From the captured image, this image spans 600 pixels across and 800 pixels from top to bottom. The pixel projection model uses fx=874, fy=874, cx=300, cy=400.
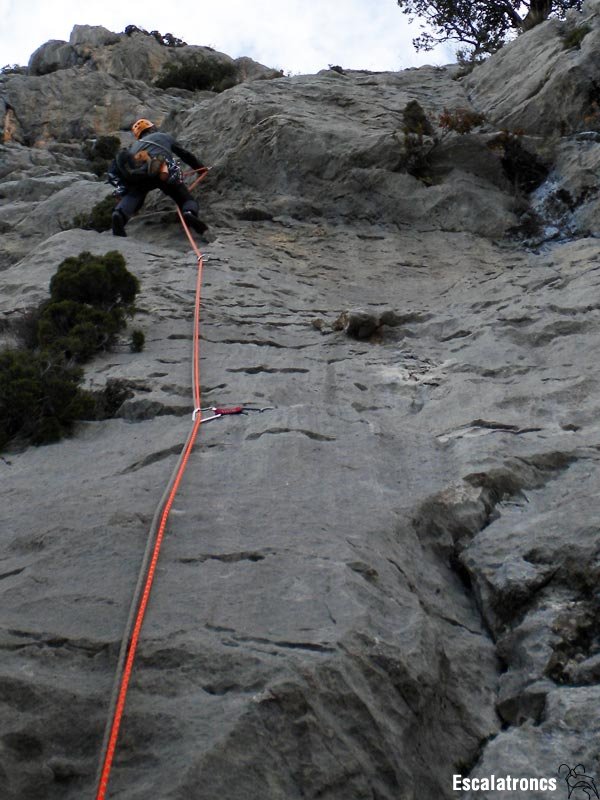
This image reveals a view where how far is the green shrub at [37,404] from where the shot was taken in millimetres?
6449

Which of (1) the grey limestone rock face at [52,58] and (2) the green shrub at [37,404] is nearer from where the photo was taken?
(2) the green shrub at [37,404]

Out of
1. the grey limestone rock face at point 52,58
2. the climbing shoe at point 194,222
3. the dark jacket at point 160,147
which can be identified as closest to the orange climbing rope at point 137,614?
the climbing shoe at point 194,222

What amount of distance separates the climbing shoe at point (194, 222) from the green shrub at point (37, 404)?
15.0 ft

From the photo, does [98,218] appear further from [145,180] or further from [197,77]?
[197,77]

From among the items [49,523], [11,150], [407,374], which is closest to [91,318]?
[407,374]

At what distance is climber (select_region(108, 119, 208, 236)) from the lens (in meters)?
10.9

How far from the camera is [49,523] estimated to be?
491cm

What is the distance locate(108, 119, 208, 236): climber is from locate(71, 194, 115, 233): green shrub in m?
0.25

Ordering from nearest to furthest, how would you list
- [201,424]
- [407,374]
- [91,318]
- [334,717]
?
[334,717] → [201,424] → [407,374] → [91,318]

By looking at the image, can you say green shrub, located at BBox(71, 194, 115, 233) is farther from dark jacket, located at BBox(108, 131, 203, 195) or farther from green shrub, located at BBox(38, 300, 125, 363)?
green shrub, located at BBox(38, 300, 125, 363)

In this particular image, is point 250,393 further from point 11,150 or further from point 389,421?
point 11,150

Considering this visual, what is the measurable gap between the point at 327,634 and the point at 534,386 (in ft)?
10.8

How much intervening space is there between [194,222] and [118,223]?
36.6 inches

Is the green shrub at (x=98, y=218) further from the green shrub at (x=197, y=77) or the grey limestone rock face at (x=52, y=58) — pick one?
the grey limestone rock face at (x=52, y=58)
